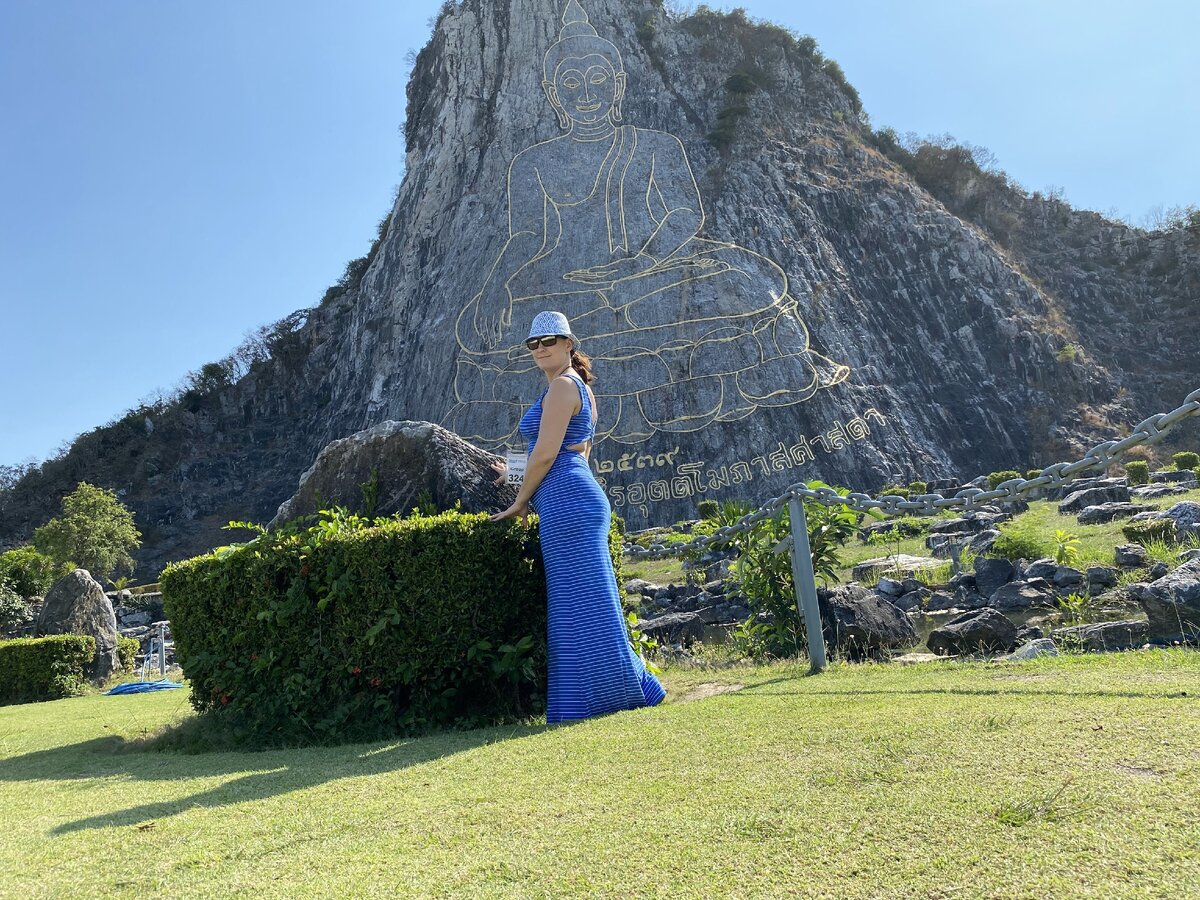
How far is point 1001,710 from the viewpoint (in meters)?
2.88

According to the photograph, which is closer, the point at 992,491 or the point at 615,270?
the point at 992,491

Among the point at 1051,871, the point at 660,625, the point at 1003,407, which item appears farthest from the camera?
the point at 1003,407

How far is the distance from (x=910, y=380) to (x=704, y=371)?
6.76m

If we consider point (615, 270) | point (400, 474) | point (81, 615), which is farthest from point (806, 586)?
point (615, 270)

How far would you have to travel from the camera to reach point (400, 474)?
5.46m

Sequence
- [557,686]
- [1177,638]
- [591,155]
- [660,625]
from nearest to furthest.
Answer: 1. [557,686]
2. [1177,638]
3. [660,625]
4. [591,155]

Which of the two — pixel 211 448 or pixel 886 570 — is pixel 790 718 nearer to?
pixel 886 570

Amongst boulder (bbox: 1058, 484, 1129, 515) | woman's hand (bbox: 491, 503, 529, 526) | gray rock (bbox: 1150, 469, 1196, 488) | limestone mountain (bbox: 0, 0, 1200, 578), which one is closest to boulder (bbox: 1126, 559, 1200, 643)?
woman's hand (bbox: 491, 503, 529, 526)

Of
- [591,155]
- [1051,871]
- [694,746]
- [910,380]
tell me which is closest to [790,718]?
[694,746]

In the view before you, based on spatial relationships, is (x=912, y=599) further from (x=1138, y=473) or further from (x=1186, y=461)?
(x=1186, y=461)

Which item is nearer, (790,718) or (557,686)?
(790,718)

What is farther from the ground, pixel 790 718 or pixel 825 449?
pixel 825 449

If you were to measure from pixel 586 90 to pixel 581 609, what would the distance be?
1153 inches

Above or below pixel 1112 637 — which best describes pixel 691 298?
above
